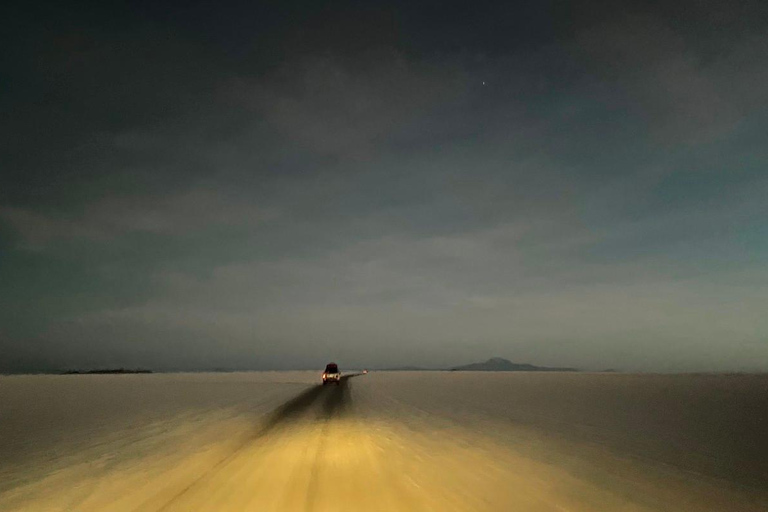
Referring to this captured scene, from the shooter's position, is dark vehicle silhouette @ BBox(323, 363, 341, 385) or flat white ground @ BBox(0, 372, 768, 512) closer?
flat white ground @ BBox(0, 372, 768, 512)

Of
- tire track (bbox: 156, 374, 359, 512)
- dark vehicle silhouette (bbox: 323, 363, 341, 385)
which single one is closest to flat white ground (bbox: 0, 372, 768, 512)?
tire track (bbox: 156, 374, 359, 512)

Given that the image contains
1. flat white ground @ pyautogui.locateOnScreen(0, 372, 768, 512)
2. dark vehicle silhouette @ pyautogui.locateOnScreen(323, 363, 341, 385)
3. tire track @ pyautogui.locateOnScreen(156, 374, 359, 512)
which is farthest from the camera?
dark vehicle silhouette @ pyautogui.locateOnScreen(323, 363, 341, 385)

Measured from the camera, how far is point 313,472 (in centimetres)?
1146

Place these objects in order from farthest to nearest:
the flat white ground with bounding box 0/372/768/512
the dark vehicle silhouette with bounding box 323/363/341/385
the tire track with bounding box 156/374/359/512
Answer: the dark vehicle silhouette with bounding box 323/363/341/385
the tire track with bounding box 156/374/359/512
the flat white ground with bounding box 0/372/768/512

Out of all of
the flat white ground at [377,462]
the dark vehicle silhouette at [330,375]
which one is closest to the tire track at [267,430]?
the flat white ground at [377,462]

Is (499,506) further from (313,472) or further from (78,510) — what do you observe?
(78,510)

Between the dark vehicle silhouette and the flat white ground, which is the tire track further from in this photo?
the dark vehicle silhouette

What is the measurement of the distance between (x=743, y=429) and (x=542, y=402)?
1431 cm

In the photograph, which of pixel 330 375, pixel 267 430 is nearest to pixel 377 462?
pixel 267 430

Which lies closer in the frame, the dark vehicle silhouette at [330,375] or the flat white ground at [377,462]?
the flat white ground at [377,462]

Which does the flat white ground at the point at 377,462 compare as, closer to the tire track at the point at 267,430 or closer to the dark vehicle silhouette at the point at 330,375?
the tire track at the point at 267,430

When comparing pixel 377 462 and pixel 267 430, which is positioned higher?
pixel 267 430

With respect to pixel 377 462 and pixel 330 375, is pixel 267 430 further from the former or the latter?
pixel 330 375

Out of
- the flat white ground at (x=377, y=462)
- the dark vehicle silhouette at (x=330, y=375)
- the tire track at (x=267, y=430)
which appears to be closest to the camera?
the flat white ground at (x=377, y=462)
